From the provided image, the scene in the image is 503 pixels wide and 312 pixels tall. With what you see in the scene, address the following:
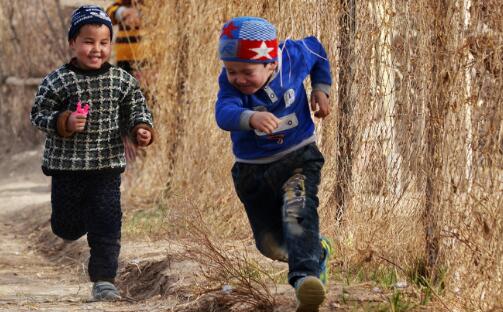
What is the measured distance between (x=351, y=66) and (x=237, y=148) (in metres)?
1.52

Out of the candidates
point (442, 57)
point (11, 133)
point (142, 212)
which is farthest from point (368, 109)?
point (11, 133)

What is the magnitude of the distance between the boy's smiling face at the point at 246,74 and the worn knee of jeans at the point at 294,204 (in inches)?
→ 17.4

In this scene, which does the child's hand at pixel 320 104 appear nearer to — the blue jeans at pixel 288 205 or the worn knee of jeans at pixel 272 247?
the blue jeans at pixel 288 205

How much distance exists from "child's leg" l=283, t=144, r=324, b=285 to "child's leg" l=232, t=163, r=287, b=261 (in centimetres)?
14

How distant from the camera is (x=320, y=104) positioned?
5.08 m

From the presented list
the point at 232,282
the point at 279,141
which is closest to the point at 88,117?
the point at 232,282

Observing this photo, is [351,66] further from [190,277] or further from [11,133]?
[11,133]

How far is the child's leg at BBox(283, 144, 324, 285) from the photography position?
16.0 feet

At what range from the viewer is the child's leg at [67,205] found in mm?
6035

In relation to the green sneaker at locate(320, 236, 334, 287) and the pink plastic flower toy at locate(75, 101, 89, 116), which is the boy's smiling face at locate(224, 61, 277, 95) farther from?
the pink plastic flower toy at locate(75, 101, 89, 116)

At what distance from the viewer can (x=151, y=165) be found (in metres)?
10.0

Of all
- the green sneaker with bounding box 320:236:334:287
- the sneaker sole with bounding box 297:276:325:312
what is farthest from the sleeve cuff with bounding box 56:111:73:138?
the sneaker sole with bounding box 297:276:325:312

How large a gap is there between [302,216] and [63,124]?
145cm

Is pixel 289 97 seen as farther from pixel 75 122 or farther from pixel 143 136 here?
pixel 75 122
